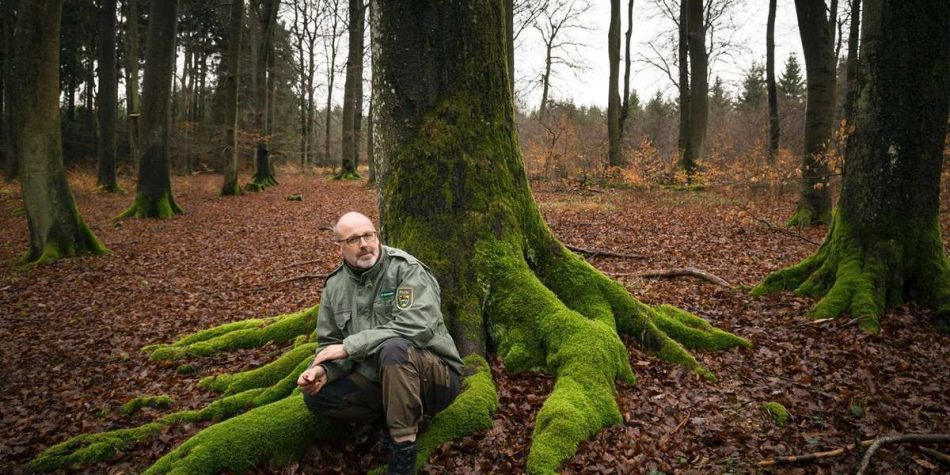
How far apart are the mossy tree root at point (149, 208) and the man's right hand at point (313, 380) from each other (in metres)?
14.4

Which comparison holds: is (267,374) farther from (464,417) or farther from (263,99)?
(263,99)

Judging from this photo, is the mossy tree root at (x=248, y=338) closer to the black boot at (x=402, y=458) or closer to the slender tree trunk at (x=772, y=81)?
the black boot at (x=402, y=458)

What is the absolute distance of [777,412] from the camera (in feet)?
12.0

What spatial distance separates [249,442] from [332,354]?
91 centimetres

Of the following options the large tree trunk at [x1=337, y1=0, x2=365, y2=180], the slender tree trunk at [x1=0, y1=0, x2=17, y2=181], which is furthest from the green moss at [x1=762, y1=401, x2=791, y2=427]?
the slender tree trunk at [x1=0, y1=0, x2=17, y2=181]

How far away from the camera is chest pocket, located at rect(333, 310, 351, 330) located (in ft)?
11.7

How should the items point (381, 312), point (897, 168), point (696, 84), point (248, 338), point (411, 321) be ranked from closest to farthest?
point (411, 321)
point (381, 312)
point (897, 168)
point (248, 338)
point (696, 84)

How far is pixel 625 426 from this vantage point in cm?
364

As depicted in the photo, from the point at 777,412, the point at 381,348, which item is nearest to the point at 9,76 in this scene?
the point at 381,348

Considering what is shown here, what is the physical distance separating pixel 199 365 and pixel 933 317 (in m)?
7.39

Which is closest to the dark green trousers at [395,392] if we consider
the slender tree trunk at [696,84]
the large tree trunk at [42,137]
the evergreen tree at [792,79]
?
the large tree trunk at [42,137]

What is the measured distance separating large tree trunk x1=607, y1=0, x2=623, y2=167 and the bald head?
18479mm

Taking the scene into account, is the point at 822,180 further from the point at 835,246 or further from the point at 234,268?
the point at 234,268

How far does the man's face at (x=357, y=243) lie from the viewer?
3.53 m
